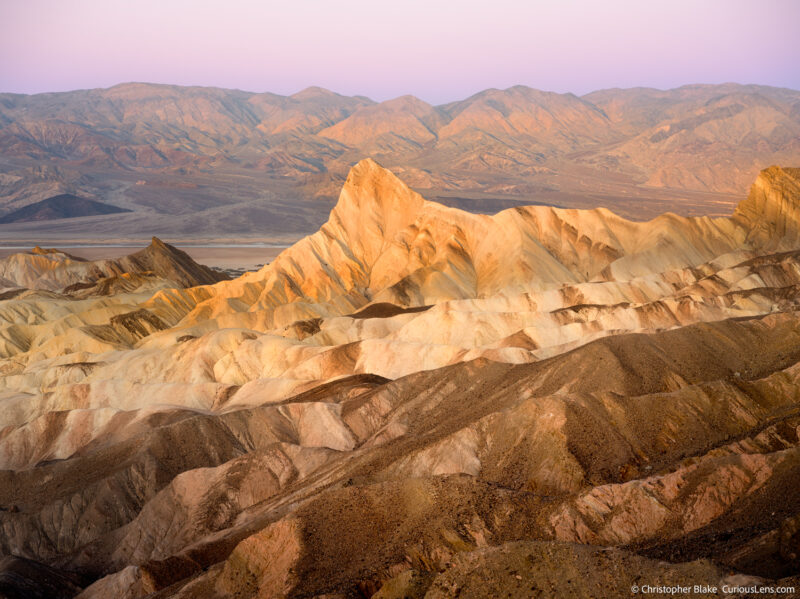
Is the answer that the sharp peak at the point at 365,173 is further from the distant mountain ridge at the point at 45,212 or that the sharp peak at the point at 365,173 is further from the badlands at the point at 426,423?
the distant mountain ridge at the point at 45,212

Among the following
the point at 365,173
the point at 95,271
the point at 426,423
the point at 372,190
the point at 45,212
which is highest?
the point at 365,173

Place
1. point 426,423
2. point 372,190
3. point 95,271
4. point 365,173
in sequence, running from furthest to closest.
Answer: point 95,271 → point 365,173 → point 372,190 → point 426,423

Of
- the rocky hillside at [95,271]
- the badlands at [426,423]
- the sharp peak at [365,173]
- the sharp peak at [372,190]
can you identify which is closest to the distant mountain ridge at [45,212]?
A: the rocky hillside at [95,271]

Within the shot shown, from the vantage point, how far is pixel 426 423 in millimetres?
39156

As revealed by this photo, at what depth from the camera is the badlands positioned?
23.2 metres

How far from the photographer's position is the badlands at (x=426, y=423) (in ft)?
76.2

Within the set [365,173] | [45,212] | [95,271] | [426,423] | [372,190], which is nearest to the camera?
[426,423]

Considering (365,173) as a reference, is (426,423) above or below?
below

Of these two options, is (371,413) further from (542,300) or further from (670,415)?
(542,300)

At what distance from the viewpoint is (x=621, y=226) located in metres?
89.1

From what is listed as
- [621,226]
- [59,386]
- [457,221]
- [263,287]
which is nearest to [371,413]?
[59,386]

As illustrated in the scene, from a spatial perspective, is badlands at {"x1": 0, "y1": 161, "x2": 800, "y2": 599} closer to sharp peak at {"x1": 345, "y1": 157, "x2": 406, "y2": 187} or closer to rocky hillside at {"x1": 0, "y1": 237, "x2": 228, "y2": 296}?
rocky hillside at {"x1": 0, "y1": 237, "x2": 228, "y2": 296}

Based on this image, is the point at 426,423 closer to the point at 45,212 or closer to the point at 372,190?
the point at 372,190

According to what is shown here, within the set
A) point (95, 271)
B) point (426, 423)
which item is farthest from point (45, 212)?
point (426, 423)
